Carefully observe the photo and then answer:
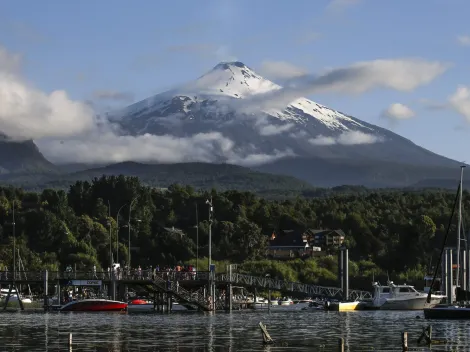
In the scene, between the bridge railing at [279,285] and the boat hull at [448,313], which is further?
the bridge railing at [279,285]

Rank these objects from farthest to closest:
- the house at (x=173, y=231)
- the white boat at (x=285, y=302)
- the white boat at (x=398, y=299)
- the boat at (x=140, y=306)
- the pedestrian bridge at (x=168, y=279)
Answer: the house at (x=173, y=231)
the white boat at (x=285, y=302)
the white boat at (x=398, y=299)
the boat at (x=140, y=306)
the pedestrian bridge at (x=168, y=279)

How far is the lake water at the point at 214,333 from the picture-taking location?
5728cm

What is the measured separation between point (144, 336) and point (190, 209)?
12950 centimetres

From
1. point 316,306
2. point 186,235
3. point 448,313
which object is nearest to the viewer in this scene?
point 448,313

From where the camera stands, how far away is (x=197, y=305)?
10425 cm

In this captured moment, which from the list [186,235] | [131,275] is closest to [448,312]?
[131,275]

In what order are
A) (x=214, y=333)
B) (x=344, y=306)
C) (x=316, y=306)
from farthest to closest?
(x=316, y=306) < (x=344, y=306) < (x=214, y=333)

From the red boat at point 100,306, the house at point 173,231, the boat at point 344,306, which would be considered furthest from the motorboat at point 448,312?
the house at point 173,231

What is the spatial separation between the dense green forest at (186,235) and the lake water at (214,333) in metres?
65.4

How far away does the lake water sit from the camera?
188ft

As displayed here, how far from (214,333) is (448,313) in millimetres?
22087

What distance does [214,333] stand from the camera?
223 ft

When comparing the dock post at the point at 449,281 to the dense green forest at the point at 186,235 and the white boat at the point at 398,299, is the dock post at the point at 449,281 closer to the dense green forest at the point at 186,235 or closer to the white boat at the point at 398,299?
the white boat at the point at 398,299

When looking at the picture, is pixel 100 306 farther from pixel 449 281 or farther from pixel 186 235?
pixel 186 235
